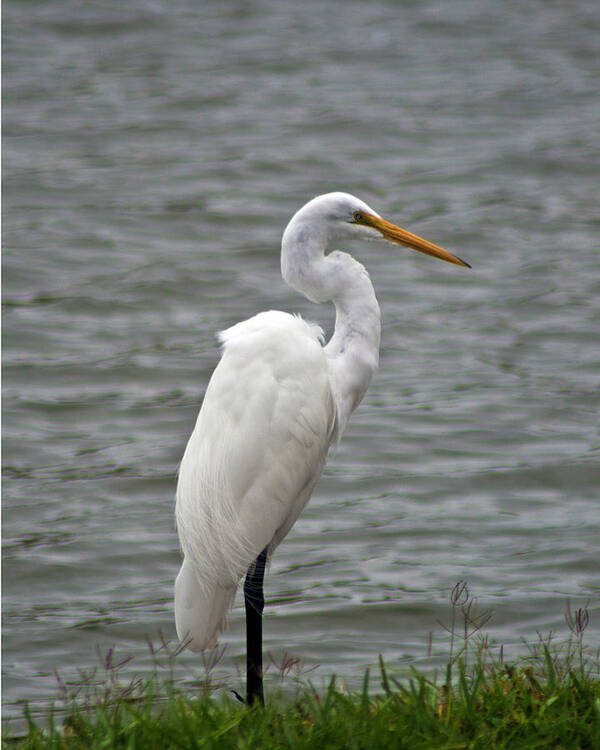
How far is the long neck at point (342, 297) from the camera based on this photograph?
3.95 metres

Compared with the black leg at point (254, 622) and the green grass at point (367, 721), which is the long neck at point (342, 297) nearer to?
the black leg at point (254, 622)

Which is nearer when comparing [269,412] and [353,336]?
[269,412]

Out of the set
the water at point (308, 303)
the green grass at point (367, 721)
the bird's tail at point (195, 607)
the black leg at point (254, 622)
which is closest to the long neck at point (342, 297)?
the black leg at point (254, 622)

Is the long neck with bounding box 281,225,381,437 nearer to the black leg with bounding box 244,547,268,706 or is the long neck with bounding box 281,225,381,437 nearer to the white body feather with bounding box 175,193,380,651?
the white body feather with bounding box 175,193,380,651

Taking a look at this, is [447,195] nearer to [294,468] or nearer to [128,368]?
[128,368]

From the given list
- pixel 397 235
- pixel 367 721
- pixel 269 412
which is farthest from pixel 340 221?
pixel 367 721

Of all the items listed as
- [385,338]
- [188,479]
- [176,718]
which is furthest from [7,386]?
[176,718]

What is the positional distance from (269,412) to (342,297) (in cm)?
44

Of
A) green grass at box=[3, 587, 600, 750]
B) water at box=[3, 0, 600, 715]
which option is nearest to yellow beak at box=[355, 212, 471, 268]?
green grass at box=[3, 587, 600, 750]

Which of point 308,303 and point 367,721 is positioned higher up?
point 367,721

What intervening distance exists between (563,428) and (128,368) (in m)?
3.15

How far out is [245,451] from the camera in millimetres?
3893

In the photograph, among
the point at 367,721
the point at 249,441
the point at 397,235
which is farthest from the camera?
the point at 397,235

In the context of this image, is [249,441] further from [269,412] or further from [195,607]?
[195,607]
